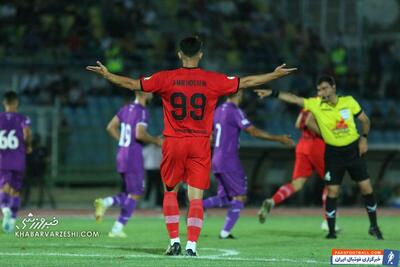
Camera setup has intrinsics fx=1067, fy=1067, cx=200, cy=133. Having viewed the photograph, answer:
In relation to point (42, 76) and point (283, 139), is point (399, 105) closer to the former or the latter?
point (42, 76)

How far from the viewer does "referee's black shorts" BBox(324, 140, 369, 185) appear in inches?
600

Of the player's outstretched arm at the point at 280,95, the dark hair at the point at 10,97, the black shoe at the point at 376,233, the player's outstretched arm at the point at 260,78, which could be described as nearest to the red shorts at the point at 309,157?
the black shoe at the point at 376,233

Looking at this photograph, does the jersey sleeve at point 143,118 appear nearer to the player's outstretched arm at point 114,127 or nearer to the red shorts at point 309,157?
the player's outstretched arm at point 114,127

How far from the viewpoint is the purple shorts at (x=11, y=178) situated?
16875 mm

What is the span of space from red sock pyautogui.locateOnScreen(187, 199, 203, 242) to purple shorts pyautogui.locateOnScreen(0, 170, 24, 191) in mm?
6244

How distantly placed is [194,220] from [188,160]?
0.66m

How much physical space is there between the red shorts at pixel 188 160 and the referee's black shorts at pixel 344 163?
13.7 ft

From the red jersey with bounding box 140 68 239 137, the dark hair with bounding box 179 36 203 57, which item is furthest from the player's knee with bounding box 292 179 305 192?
the dark hair with bounding box 179 36 203 57

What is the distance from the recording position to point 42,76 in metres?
28.6

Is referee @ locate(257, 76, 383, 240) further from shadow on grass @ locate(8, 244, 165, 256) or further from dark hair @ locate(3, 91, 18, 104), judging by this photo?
dark hair @ locate(3, 91, 18, 104)

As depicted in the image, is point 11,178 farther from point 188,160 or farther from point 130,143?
point 188,160

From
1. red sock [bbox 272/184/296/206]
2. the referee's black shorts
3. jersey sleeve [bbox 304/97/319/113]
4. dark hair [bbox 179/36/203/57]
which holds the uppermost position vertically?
dark hair [bbox 179/36/203/57]

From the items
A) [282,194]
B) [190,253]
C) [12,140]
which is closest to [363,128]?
[282,194]

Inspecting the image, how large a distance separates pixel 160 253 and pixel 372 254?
265cm
